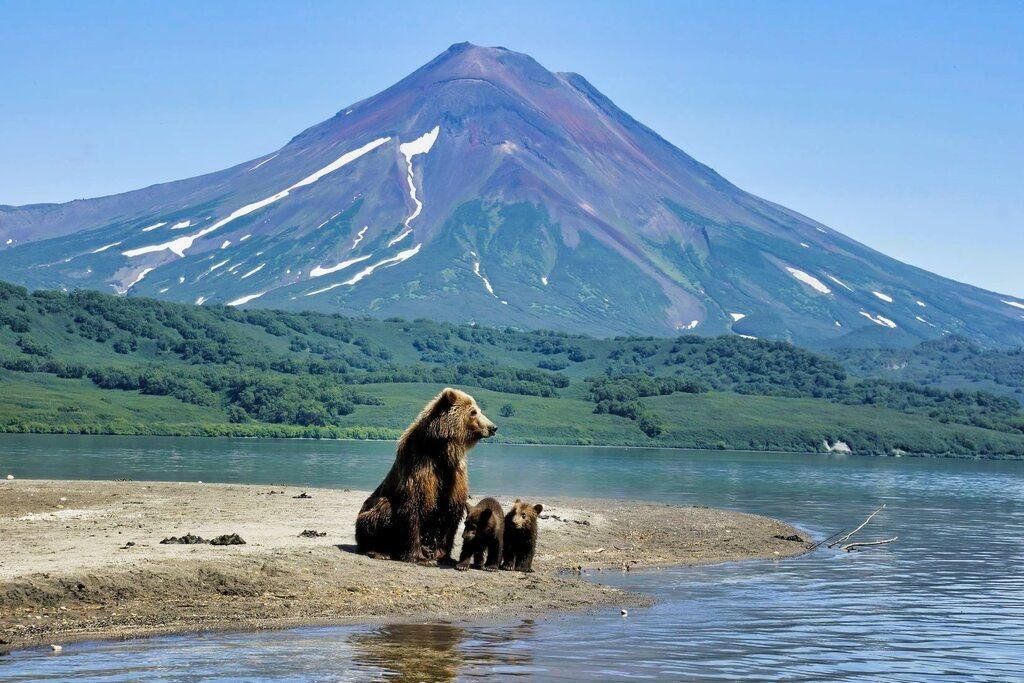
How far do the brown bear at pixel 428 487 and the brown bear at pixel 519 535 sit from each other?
175 centimetres

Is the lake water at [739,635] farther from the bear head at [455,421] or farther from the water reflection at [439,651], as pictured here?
the bear head at [455,421]

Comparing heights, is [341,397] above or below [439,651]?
above

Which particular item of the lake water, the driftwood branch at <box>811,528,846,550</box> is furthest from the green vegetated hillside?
the lake water

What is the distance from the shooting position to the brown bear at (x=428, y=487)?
71.0ft

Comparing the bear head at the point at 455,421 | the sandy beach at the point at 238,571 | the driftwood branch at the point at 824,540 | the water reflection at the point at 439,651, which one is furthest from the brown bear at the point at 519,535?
the driftwood branch at the point at 824,540

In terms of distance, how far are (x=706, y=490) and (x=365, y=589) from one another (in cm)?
3943

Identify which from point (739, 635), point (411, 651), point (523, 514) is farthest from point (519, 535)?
point (411, 651)

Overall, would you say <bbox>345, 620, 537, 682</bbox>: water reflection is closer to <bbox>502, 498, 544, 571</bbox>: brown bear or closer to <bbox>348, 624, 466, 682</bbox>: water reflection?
<bbox>348, 624, 466, 682</bbox>: water reflection

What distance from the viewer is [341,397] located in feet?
445

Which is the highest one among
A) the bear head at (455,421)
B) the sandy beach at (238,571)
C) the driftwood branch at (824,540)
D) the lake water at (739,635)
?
the bear head at (455,421)

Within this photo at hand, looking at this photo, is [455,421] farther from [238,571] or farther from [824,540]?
[824,540]

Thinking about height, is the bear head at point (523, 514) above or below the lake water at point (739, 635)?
above

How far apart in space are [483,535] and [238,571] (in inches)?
189

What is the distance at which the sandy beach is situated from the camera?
704 inches
